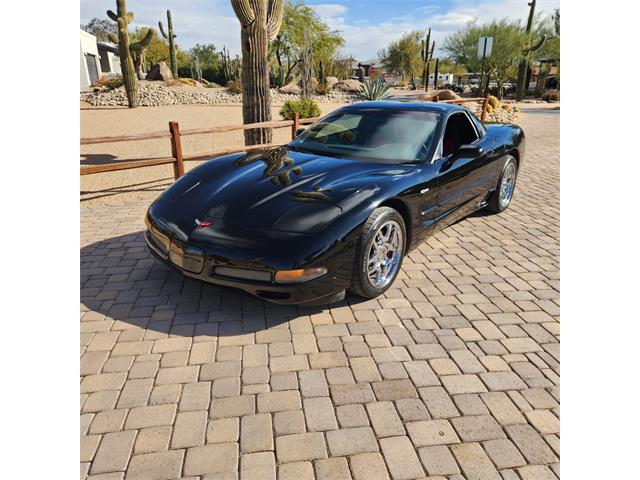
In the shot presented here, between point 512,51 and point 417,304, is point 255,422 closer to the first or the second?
point 417,304

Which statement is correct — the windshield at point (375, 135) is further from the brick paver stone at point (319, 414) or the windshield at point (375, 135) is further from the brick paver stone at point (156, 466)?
the brick paver stone at point (156, 466)

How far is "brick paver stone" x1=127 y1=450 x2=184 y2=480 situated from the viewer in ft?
6.26

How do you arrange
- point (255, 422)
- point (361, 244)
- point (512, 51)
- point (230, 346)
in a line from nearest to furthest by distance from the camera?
1. point (255, 422)
2. point (230, 346)
3. point (361, 244)
4. point (512, 51)

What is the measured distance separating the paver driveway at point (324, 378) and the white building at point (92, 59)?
33.5 m

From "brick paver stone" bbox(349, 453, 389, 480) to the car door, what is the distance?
2412 millimetres

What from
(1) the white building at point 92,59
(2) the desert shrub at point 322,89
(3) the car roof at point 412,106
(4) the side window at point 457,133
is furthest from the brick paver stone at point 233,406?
(1) the white building at point 92,59

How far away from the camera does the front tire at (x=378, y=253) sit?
10.2 feet

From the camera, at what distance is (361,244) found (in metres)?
3.08

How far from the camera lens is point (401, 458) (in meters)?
2.01

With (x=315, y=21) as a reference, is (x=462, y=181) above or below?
below

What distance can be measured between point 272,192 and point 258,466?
189 centimetres

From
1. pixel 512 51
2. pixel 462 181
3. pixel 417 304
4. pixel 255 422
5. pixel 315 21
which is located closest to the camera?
pixel 255 422

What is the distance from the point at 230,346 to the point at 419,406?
1.23 m

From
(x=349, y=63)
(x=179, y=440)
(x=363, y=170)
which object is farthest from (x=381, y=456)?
(x=349, y=63)
